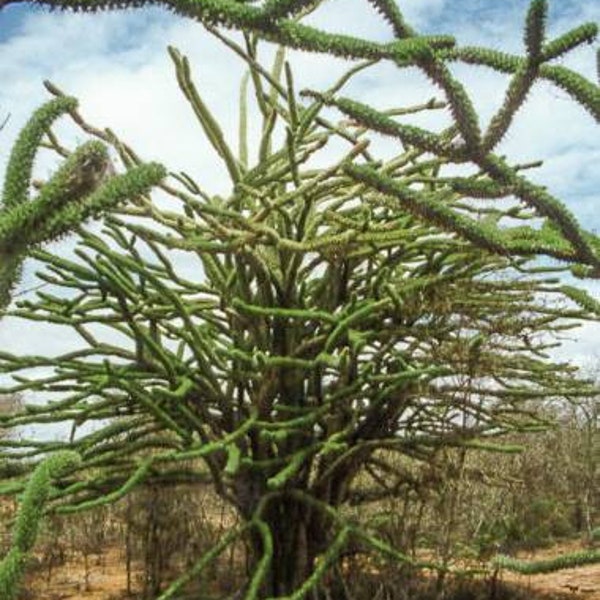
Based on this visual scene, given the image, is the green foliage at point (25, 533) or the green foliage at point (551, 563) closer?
the green foliage at point (25, 533)

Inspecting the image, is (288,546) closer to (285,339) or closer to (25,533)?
(285,339)

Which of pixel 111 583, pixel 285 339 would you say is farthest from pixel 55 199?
pixel 111 583

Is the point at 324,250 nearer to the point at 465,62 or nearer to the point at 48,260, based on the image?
the point at 48,260

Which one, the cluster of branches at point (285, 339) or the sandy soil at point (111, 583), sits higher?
the cluster of branches at point (285, 339)

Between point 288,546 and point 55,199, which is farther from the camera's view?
point 288,546

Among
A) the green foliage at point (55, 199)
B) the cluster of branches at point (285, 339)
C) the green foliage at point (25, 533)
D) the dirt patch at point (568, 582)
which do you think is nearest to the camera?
the green foliage at point (55, 199)

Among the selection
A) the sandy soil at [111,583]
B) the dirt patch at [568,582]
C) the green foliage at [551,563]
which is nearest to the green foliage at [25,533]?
the green foliage at [551,563]

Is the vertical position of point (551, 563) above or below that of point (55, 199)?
below

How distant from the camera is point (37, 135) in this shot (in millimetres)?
2416

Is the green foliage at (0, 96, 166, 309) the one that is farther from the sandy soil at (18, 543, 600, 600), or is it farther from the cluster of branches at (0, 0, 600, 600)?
the sandy soil at (18, 543, 600, 600)

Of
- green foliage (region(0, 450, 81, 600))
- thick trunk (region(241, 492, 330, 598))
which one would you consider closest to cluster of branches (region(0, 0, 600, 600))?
thick trunk (region(241, 492, 330, 598))

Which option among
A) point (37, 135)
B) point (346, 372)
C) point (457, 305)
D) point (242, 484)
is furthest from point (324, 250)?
point (37, 135)

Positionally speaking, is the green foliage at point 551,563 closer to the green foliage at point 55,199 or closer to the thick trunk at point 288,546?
the thick trunk at point 288,546

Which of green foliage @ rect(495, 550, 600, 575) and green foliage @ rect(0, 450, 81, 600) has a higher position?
green foliage @ rect(0, 450, 81, 600)
